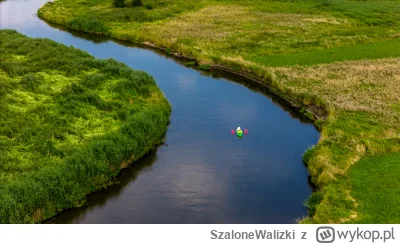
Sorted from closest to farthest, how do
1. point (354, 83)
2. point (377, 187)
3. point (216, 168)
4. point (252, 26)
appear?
point (377, 187) → point (216, 168) → point (354, 83) → point (252, 26)

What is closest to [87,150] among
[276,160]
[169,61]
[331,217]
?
[276,160]

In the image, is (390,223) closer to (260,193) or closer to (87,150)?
(260,193)

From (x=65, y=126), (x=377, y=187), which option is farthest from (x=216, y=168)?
(x=65, y=126)

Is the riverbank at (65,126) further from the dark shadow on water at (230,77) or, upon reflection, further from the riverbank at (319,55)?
the riverbank at (319,55)

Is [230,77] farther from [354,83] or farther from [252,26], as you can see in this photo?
[252,26]


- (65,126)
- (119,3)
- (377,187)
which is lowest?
(377,187)

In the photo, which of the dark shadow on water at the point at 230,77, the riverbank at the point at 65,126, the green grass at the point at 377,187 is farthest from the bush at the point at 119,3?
the green grass at the point at 377,187
